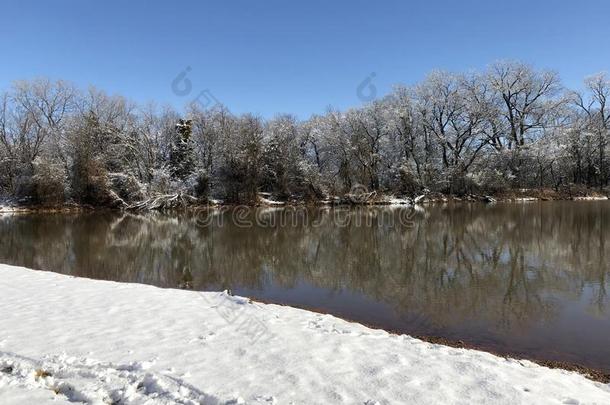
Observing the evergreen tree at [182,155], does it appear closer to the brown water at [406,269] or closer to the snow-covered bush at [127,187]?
the snow-covered bush at [127,187]

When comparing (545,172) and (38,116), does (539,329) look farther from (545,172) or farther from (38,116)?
(38,116)

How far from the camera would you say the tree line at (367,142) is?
42812 millimetres

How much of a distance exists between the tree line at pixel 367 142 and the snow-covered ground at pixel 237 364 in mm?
35486

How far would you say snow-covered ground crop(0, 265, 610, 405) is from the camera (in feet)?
13.5

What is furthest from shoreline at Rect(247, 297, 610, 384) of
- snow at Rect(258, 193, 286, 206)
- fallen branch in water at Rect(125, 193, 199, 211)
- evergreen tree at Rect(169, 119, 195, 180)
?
evergreen tree at Rect(169, 119, 195, 180)

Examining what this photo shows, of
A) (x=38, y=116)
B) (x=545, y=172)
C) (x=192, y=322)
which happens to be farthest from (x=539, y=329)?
(x=38, y=116)

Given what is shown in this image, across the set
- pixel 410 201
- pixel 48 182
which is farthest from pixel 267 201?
pixel 48 182

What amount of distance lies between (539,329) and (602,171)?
5092 cm

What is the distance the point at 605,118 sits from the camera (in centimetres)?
4853

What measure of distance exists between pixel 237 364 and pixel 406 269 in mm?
8217

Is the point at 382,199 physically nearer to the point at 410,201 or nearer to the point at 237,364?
the point at 410,201

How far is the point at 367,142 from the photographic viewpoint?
46844 millimetres

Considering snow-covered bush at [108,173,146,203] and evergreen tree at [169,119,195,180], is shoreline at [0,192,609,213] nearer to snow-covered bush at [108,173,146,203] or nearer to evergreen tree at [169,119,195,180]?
snow-covered bush at [108,173,146,203]

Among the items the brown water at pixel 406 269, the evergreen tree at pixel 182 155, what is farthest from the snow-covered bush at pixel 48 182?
the brown water at pixel 406 269
